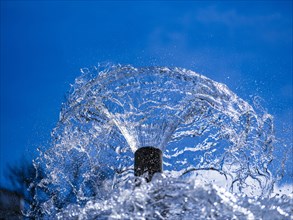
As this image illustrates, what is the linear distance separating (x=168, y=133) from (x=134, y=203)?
2.12 meters

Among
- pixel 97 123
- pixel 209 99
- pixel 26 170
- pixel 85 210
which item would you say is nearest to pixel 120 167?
pixel 97 123

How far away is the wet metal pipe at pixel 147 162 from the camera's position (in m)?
5.88

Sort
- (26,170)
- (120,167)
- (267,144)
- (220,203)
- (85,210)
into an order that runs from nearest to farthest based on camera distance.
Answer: (220,203)
(85,210)
(267,144)
(120,167)
(26,170)

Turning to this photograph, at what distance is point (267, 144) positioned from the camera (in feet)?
26.5

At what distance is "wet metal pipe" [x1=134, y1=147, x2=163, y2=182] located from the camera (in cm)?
588

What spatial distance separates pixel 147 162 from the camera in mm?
5938

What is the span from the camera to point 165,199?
5027 millimetres

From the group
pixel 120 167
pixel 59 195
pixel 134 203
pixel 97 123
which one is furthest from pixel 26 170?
pixel 134 203

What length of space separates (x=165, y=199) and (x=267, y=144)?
3.77 metres

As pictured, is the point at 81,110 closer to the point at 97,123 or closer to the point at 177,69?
the point at 97,123

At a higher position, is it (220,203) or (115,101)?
(115,101)

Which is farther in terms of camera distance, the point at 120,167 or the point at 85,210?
the point at 120,167

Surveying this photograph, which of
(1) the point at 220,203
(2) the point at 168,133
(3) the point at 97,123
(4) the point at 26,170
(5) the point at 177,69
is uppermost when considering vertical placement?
(4) the point at 26,170

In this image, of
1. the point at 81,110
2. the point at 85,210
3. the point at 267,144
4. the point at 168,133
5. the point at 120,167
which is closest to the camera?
the point at 85,210
